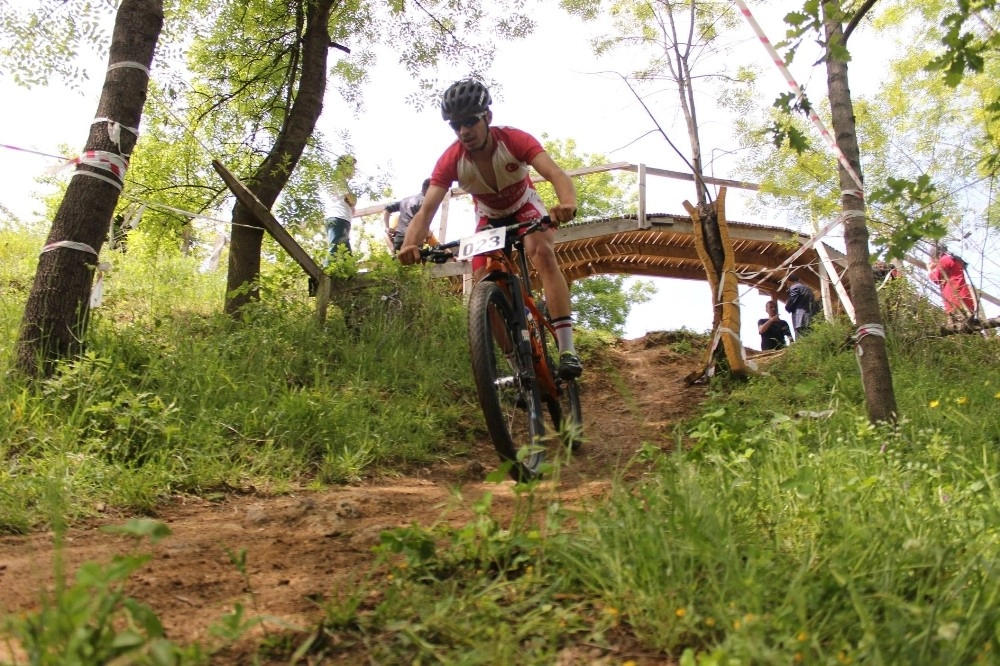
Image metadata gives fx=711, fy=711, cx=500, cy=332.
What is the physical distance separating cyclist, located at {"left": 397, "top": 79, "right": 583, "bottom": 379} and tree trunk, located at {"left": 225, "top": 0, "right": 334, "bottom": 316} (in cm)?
247

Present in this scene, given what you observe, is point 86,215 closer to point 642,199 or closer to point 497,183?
point 497,183

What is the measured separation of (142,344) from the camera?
14.5 ft

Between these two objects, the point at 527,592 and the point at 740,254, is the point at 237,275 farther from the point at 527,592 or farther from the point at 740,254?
the point at 740,254

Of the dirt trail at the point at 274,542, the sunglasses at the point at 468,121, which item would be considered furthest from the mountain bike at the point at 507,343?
the sunglasses at the point at 468,121

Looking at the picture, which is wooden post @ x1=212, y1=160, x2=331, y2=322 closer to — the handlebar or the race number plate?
the handlebar

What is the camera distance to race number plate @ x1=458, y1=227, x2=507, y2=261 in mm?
3768

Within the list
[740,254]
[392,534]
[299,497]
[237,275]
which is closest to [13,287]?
[237,275]

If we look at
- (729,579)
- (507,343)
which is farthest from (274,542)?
(507,343)

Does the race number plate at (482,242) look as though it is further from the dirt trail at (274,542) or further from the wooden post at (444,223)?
the wooden post at (444,223)

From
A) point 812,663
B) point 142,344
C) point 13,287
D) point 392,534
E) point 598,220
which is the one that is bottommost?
point 812,663

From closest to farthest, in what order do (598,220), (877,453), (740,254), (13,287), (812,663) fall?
(812,663) < (877,453) < (13,287) < (598,220) < (740,254)

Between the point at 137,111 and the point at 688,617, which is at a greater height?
the point at 137,111

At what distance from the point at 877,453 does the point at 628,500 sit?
1726 millimetres

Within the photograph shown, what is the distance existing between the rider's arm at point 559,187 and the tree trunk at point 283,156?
9.87 ft
